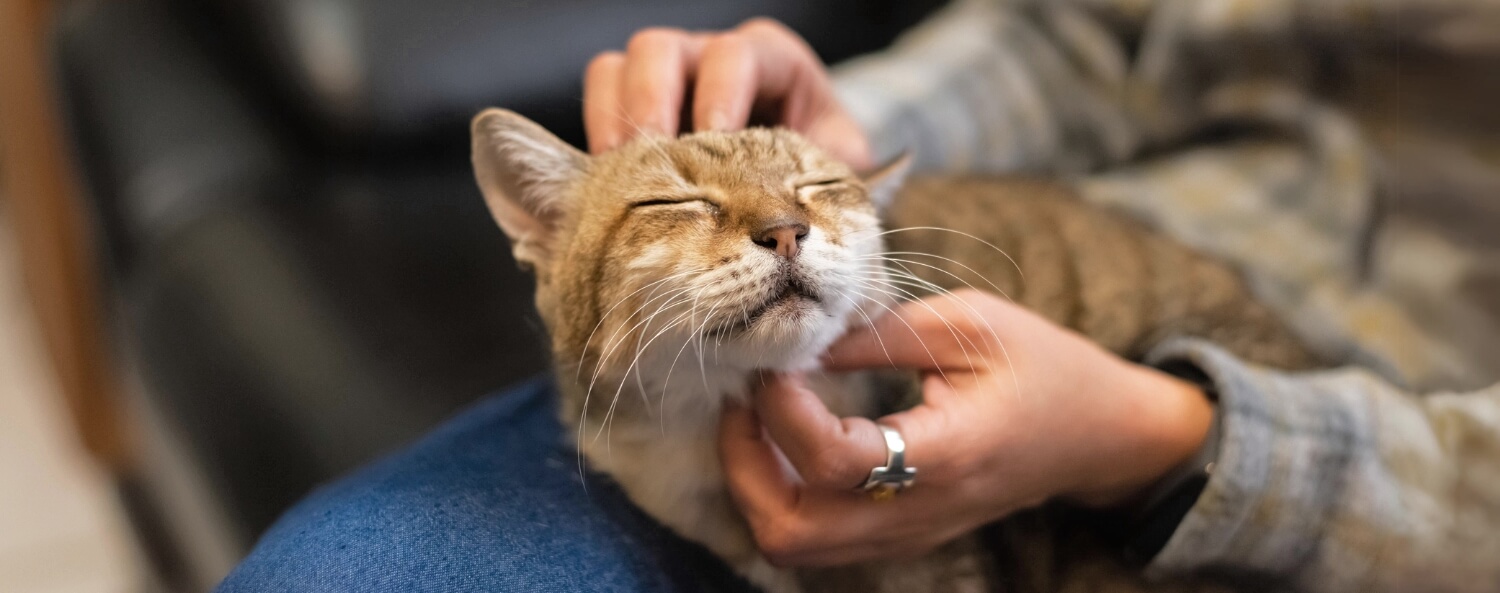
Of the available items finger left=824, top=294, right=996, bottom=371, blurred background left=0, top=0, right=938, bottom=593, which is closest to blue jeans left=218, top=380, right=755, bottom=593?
finger left=824, top=294, right=996, bottom=371

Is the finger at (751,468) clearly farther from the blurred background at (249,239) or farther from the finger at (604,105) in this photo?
the blurred background at (249,239)

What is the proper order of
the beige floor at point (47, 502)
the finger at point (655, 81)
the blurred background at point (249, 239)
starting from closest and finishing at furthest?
1. the finger at point (655, 81)
2. the blurred background at point (249, 239)
3. the beige floor at point (47, 502)

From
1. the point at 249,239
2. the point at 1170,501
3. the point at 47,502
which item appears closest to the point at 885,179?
the point at 1170,501

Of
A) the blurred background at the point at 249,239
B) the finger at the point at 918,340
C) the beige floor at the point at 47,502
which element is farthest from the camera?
the beige floor at the point at 47,502

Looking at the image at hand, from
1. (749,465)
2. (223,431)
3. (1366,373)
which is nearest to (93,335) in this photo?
(223,431)

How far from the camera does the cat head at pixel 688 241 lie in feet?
2.62

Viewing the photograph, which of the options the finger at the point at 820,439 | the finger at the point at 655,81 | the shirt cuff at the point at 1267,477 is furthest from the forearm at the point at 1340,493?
the finger at the point at 655,81

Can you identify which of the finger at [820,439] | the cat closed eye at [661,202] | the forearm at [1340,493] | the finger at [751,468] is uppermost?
the cat closed eye at [661,202]

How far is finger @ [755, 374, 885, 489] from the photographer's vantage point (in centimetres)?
81

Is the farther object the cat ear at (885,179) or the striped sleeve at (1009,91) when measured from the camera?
the striped sleeve at (1009,91)

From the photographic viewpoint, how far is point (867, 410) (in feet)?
3.24

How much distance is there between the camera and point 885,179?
107 centimetres

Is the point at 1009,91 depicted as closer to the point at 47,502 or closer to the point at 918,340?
the point at 918,340

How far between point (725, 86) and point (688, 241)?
29 centimetres
